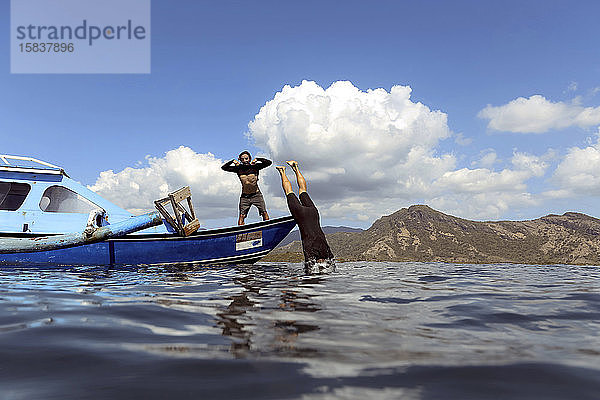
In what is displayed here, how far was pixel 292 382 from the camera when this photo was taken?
1571 mm

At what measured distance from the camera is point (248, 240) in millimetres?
9453

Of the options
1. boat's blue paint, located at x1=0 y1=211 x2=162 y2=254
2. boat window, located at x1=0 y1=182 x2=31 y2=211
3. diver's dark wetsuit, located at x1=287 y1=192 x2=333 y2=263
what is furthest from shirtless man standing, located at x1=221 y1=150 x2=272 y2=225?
boat window, located at x1=0 y1=182 x2=31 y2=211

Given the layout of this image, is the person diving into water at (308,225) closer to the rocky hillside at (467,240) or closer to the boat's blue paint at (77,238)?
the boat's blue paint at (77,238)

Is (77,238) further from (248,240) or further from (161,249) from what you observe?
(248,240)

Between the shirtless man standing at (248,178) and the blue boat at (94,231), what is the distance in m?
0.96

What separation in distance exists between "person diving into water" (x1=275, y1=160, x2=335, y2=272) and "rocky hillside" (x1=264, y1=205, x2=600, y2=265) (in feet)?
53.1

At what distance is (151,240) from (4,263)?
350 centimetres

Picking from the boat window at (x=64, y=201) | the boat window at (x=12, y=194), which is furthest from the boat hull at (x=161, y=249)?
the boat window at (x=12, y=194)

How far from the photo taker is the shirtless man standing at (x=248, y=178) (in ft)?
32.7

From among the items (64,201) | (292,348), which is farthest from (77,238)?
(292,348)

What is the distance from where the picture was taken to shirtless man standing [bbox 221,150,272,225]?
9.96 m

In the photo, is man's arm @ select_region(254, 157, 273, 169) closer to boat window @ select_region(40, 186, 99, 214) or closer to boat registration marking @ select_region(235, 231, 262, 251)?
boat registration marking @ select_region(235, 231, 262, 251)

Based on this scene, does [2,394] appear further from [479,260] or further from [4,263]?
[479,260]

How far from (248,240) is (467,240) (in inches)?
1018
